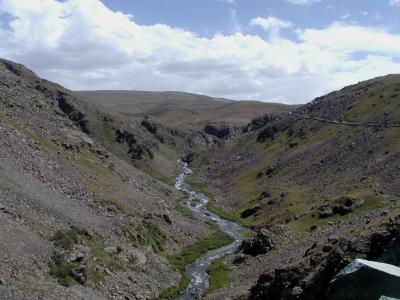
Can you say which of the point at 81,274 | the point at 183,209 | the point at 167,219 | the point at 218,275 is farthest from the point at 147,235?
the point at 183,209

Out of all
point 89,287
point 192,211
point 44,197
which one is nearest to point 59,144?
point 192,211

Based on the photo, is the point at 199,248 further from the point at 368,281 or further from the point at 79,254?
the point at 368,281

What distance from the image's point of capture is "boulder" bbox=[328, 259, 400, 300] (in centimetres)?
2991

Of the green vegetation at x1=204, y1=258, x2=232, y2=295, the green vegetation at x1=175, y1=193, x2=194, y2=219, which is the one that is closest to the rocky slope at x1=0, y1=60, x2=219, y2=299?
the green vegetation at x1=175, y1=193, x2=194, y2=219

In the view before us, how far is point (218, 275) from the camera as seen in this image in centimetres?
7338

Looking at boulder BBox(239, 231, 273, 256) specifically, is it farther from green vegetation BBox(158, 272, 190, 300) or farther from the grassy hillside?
green vegetation BBox(158, 272, 190, 300)

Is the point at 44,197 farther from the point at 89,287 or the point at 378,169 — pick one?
the point at 378,169

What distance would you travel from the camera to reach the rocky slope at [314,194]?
49.1 metres

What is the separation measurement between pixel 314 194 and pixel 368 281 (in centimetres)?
8738

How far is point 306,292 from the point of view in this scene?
44094 millimetres

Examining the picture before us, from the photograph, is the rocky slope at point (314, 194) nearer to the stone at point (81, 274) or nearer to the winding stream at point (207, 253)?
the winding stream at point (207, 253)

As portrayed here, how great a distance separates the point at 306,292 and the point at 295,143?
134 m

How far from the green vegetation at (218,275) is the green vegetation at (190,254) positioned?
320 cm

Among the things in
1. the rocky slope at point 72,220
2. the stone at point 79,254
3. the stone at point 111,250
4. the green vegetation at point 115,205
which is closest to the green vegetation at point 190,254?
the rocky slope at point 72,220
